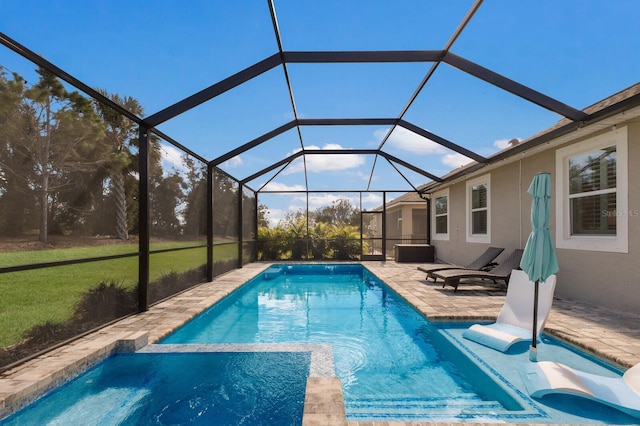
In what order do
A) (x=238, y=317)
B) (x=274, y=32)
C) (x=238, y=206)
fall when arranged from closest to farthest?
(x=274, y=32), (x=238, y=317), (x=238, y=206)

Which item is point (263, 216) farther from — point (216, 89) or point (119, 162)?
point (216, 89)

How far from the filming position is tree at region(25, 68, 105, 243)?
432 centimetres

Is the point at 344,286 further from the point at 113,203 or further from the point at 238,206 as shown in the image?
the point at 113,203

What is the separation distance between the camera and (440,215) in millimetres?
13648

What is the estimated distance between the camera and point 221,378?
357cm

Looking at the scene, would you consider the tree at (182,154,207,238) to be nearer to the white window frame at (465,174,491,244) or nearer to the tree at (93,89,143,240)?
the tree at (93,89,143,240)

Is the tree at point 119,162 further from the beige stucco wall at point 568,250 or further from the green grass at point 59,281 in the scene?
the beige stucco wall at point 568,250

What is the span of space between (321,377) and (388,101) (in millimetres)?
6083

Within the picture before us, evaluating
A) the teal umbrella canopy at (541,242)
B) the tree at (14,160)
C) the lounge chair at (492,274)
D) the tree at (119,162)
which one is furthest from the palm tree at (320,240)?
the teal umbrella canopy at (541,242)

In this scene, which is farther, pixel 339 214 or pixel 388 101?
pixel 339 214

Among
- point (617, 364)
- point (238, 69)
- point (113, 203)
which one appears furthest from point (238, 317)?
point (617, 364)

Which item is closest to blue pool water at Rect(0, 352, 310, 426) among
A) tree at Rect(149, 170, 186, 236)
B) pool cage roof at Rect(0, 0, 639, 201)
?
pool cage roof at Rect(0, 0, 639, 201)

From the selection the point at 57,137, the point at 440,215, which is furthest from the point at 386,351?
the point at 440,215

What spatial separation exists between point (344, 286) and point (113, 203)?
616 cm
